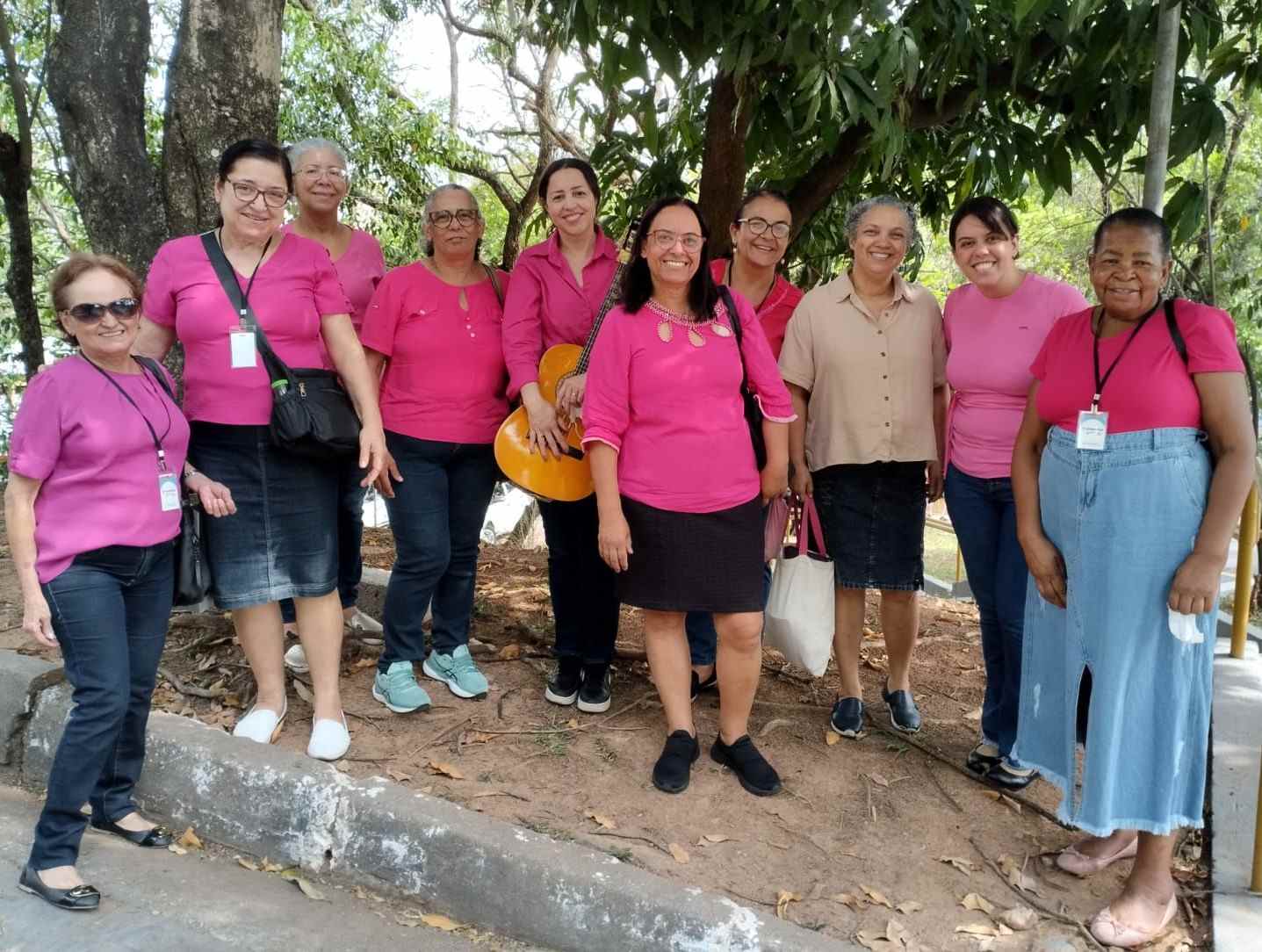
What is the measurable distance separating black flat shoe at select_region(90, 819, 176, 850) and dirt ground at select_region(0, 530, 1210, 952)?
56 centimetres

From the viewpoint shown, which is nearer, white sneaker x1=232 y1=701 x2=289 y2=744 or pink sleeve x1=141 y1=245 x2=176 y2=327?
pink sleeve x1=141 y1=245 x2=176 y2=327

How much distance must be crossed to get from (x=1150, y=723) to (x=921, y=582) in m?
1.10

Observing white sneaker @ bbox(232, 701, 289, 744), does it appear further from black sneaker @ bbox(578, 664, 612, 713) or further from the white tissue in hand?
the white tissue in hand

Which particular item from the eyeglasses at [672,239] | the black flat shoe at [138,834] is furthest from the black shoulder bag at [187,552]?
the eyeglasses at [672,239]

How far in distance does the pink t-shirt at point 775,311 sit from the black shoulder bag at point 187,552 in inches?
77.0

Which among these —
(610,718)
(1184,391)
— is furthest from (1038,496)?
(610,718)

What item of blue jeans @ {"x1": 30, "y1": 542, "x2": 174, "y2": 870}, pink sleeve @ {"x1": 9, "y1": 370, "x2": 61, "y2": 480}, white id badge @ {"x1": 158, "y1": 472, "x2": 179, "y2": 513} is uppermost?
pink sleeve @ {"x1": 9, "y1": 370, "x2": 61, "y2": 480}

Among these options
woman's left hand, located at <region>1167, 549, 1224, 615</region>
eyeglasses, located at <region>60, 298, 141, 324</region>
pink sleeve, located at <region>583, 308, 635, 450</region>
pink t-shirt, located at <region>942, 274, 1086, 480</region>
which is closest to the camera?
woman's left hand, located at <region>1167, 549, 1224, 615</region>

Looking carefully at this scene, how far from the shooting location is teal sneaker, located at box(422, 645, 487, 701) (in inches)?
157

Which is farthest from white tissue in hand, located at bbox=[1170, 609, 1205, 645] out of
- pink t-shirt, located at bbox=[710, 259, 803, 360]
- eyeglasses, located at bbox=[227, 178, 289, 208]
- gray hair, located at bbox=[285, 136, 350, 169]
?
gray hair, located at bbox=[285, 136, 350, 169]

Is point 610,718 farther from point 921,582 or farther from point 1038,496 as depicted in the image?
point 1038,496

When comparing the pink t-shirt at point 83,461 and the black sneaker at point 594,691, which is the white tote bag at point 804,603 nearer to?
the black sneaker at point 594,691

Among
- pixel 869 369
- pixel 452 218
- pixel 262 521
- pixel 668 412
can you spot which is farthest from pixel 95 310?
pixel 869 369

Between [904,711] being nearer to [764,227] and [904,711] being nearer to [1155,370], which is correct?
[1155,370]
